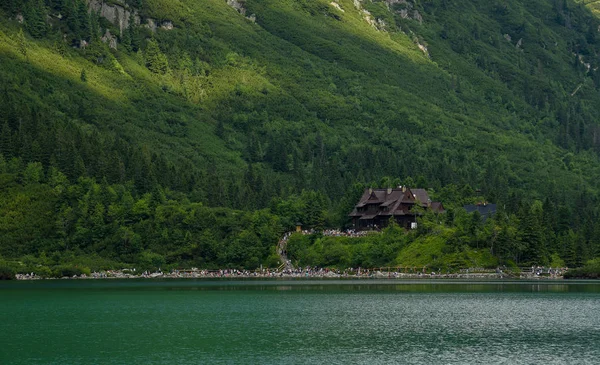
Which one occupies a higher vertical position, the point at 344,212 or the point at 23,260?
the point at 344,212

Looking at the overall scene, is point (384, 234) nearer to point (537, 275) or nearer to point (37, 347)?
point (537, 275)

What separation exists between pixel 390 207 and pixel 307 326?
97.0 meters

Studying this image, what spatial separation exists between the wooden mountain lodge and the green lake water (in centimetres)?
4861

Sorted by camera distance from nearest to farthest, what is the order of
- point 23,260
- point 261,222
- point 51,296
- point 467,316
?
point 467,316 → point 51,296 → point 23,260 → point 261,222

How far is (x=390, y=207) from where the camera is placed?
570 ft

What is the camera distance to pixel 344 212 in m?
182

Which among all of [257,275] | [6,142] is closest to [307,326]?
[257,275]

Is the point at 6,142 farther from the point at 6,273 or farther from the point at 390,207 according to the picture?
the point at 390,207

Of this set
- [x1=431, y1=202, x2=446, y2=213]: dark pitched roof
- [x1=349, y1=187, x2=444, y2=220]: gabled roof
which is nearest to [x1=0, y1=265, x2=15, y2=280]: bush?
[x1=349, y1=187, x2=444, y2=220]: gabled roof

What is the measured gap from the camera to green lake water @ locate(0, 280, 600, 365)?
205ft

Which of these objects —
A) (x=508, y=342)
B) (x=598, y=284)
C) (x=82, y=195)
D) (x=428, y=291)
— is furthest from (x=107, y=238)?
(x=508, y=342)

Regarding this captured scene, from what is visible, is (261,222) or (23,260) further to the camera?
(261,222)

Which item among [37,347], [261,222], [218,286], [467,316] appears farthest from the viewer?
[261,222]

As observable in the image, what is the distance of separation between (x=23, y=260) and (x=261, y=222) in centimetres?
4665
